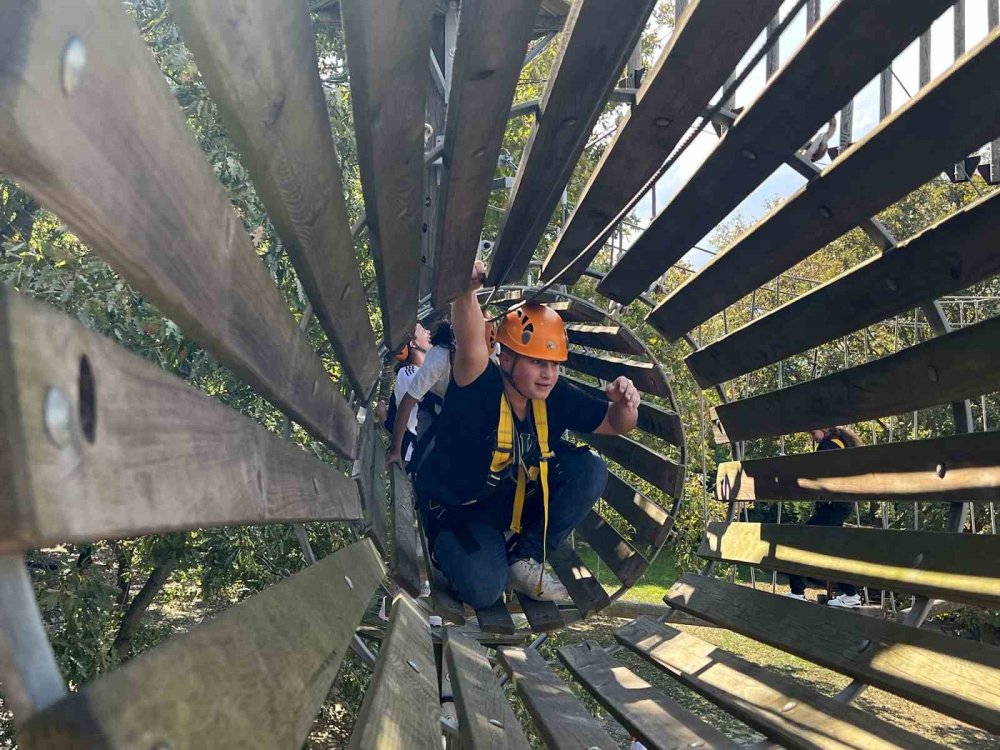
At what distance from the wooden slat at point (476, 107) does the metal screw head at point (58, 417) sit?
51.0 inches

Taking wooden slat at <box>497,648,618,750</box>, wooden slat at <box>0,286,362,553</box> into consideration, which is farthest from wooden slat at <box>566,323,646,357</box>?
wooden slat at <box>0,286,362,553</box>

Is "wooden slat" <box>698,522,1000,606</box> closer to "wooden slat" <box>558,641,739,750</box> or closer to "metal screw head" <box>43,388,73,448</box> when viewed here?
"wooden slat" <box>558,641,739,750</box>

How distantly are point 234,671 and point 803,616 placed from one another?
2.40m

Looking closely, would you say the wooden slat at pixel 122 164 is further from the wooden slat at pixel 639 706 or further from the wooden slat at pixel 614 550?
the wooden slat at pixel 614 550

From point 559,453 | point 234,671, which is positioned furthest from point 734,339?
point 234,671

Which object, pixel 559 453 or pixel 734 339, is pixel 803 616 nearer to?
pixel 734 339

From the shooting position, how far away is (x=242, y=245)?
1122mm

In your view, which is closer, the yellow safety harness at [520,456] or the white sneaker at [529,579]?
the yellow safety harness at [520,456]

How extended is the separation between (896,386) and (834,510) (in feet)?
15.7

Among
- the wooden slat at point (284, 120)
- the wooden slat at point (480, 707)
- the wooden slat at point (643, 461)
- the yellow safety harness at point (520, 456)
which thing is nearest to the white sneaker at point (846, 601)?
the wooden slat at point (643, 461)

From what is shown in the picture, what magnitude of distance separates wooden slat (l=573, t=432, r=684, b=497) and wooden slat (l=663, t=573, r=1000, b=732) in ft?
3.21

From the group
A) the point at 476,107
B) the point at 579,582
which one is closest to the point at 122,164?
the point at 476,107

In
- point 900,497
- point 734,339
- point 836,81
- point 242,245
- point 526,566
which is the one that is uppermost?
point 836,81

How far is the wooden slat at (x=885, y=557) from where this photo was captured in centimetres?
231
